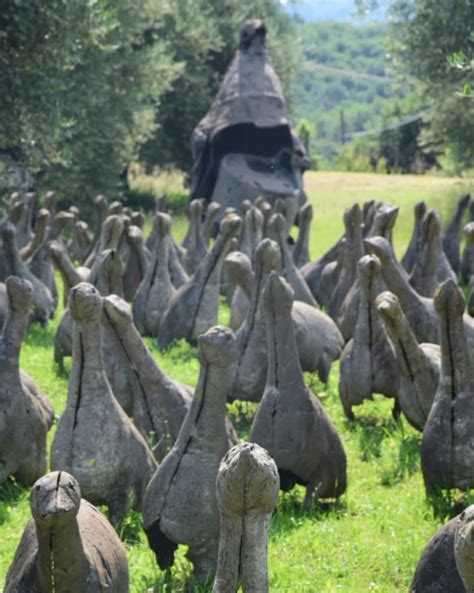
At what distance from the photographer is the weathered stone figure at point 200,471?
5.29 meters

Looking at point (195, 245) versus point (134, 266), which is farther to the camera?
point (195, 245)

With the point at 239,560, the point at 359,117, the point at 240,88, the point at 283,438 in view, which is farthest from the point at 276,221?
the point at 359,117

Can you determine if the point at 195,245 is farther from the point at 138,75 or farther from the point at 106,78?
the point at 138,75

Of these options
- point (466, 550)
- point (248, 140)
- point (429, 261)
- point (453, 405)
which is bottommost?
point (248, 140)

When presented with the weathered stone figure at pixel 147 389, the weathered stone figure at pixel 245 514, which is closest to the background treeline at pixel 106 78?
the weathered stone figure at pixel 147 389

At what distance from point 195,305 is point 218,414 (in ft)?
16.8

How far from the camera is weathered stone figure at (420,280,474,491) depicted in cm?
629

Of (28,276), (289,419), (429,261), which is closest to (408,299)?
(429,261)

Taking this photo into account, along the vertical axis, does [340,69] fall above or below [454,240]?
below

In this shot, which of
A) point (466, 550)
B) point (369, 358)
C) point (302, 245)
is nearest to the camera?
point (466, 550)

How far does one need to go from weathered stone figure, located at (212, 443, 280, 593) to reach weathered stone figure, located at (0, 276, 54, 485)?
3268mm

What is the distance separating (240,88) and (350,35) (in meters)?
160

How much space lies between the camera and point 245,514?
3.64 m

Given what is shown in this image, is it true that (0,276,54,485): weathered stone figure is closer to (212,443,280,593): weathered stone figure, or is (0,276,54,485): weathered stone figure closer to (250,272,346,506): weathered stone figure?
(250,272,346,506): weathered stone figure
